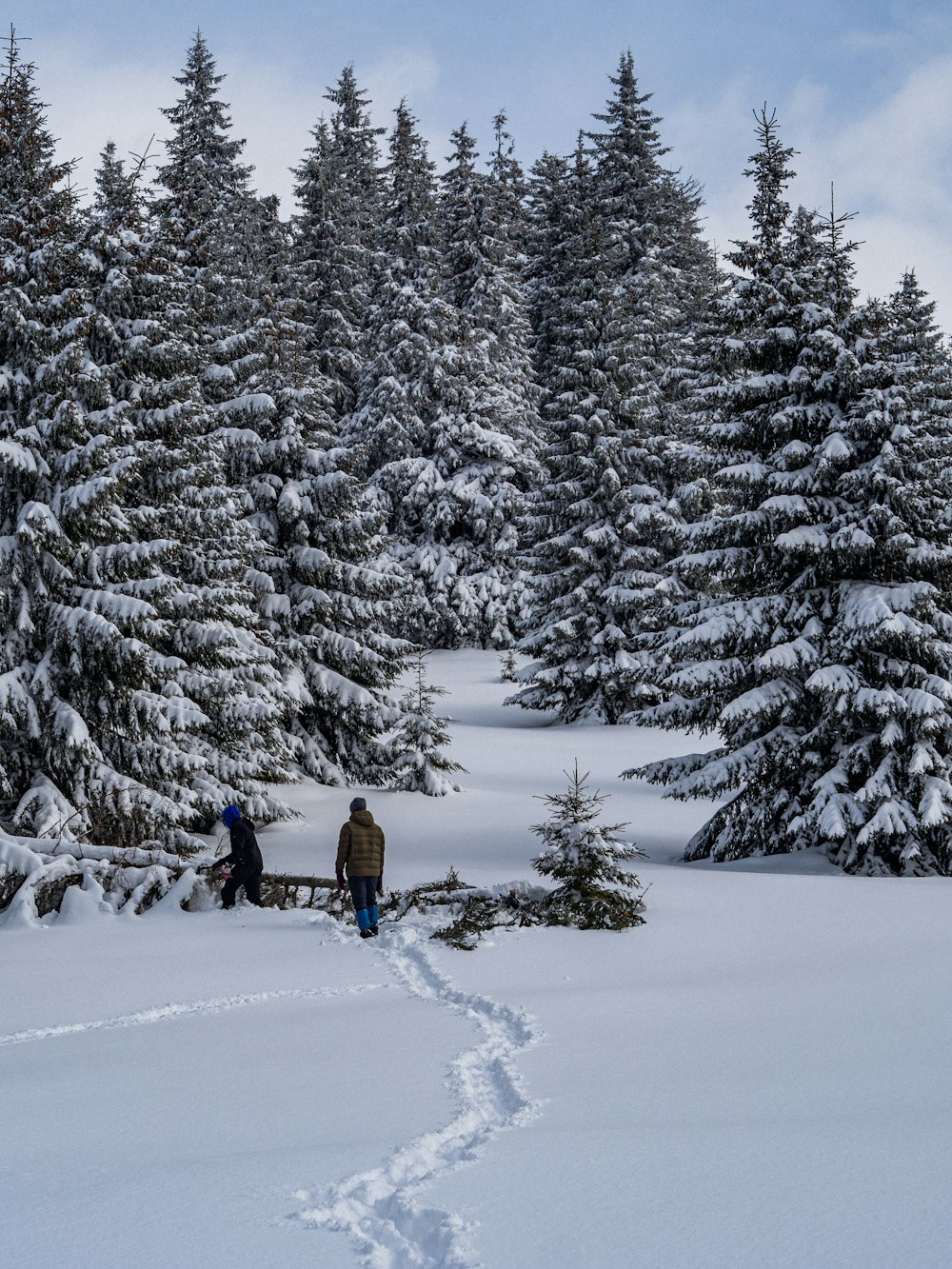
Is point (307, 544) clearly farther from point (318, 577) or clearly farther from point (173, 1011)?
point (173, 1011)

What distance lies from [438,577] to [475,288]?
12809mm

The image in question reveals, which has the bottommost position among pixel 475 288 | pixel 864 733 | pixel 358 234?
pixel 864 733

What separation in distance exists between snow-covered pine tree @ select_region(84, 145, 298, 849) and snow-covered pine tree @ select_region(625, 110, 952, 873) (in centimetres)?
655

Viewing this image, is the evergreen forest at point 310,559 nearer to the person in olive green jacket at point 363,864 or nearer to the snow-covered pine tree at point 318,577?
the snow-covered pine tree at point 318,577

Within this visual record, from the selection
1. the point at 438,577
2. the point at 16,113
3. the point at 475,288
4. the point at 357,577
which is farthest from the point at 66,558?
the point at 475,288

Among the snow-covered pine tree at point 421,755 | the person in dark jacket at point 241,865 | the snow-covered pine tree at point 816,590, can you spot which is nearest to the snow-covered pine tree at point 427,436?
the snow-covered pine tree at point 421,755

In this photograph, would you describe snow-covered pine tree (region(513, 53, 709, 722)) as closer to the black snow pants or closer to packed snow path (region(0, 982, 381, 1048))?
the black snow pants

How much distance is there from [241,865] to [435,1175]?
26.8ft

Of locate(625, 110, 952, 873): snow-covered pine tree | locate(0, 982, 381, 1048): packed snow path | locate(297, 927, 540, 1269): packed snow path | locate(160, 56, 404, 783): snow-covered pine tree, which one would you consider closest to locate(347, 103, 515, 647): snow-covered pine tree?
locate(160, 56, 404, 783): snow-covered pine tree

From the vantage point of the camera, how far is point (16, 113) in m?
17.5

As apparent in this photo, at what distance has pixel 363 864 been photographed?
11.0 m

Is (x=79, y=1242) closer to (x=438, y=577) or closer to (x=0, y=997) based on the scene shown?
(x=0, y=997)

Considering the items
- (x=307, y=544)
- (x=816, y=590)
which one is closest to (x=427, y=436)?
(x=307, y=544)

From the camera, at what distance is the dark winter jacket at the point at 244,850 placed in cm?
1207
